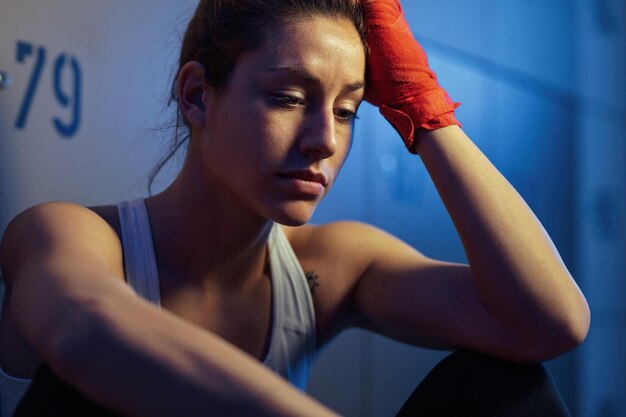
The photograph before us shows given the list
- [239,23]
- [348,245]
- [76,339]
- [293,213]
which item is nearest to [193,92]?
[239,23]

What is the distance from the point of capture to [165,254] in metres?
0.90

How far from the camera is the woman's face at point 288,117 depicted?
0.80 metres

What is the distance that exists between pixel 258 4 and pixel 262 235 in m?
0.32

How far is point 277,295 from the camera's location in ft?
3.13

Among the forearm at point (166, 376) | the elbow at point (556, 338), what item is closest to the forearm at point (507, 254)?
the elbow at point (556, 338)

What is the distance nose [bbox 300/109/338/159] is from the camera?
31.3 inches

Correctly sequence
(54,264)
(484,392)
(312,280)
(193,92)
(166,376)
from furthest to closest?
1. (312,280)
2. (193,92)
3. (484,392)
4. (54,264)
5. (166,376)

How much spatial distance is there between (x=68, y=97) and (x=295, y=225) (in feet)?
1.39

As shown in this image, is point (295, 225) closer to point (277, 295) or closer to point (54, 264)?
point (277, 295)

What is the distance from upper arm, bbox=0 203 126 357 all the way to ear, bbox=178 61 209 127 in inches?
7.3

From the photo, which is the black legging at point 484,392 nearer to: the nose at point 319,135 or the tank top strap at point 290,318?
the tank top strap at point 290,318

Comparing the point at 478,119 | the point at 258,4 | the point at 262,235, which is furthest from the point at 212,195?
the point at 478,119

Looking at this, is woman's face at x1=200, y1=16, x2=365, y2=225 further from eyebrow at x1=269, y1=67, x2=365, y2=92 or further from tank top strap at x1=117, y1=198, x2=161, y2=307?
tank top strap at x1=117, y1=198, x2=161, y2=307

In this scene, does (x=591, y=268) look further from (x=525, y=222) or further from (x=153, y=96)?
(x=153, y=96)
